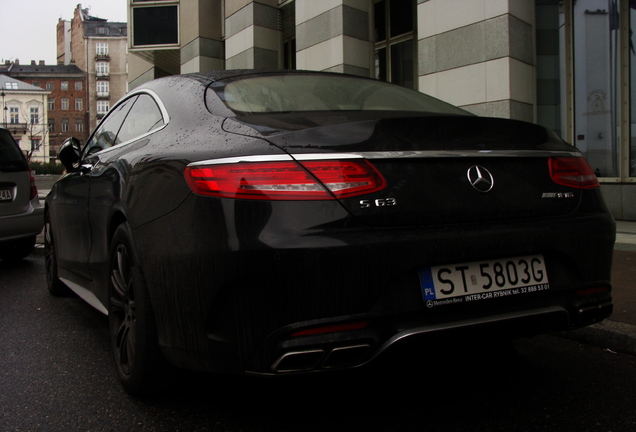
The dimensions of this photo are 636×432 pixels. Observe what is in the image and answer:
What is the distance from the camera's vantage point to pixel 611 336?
3.30 meters

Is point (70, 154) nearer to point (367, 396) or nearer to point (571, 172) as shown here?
point (367, 396)

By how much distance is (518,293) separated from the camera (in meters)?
2.21

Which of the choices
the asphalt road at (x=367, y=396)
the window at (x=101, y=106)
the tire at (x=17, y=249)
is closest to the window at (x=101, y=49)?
the window at (x=101, y=106)

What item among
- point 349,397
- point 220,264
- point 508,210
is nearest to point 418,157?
point 508,210

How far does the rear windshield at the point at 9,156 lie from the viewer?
6.77 meters

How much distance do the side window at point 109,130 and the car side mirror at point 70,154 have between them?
63mm

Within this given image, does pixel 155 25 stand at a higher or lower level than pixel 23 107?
lower

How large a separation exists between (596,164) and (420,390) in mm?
8241

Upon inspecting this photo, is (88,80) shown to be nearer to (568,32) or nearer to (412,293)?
(568,32)

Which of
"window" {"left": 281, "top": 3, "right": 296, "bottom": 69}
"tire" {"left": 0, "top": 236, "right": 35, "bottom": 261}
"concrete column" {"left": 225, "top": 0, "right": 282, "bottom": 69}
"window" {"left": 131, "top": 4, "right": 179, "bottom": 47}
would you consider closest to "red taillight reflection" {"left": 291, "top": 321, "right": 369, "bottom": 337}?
"tire" {"left": 0, "top": 236, "right": 35, "bottom": 261}

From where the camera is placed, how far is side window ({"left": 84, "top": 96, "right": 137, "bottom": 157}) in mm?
3561

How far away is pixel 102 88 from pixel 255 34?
313 feet

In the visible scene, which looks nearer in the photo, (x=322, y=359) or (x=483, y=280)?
(x=322, y=359)

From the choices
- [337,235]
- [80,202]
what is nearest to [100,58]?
[80,202]
